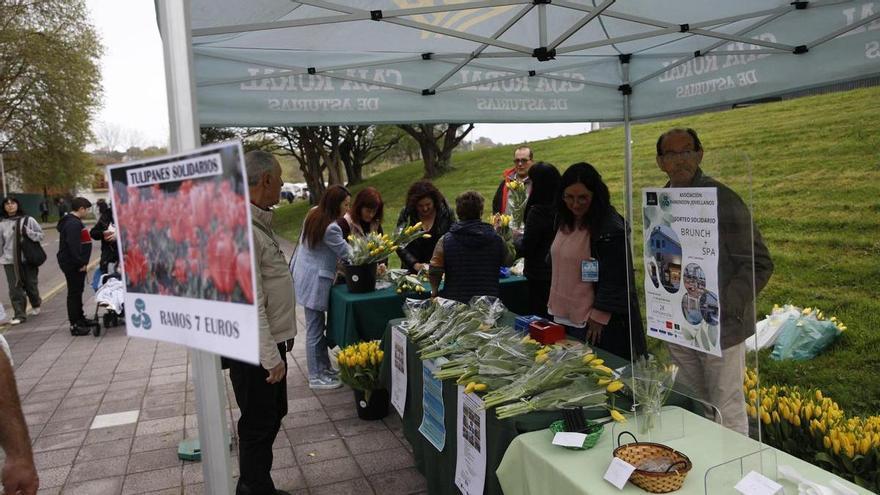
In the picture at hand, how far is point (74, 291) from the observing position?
7457 mm

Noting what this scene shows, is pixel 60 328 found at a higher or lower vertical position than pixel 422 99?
lower

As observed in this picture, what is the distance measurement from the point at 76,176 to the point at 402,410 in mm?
33302

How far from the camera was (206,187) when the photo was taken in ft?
4.01

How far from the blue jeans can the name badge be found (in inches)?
97.1

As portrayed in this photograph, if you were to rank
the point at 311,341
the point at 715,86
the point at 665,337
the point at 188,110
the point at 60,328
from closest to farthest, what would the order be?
the point at 188,110 < the point at 665,337 < the point at 715,86 < the point at 311,341 < the point at 60,328

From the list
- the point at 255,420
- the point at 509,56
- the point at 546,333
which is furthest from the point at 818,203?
the point at 255,420

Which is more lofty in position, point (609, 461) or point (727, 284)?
point (727, 284)

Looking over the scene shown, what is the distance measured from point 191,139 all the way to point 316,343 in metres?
3.59

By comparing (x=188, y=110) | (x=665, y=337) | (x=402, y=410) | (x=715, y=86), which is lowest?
(x=402, y=410)

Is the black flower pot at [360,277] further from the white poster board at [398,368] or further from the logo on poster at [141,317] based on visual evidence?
the logo on poster at [141,317]

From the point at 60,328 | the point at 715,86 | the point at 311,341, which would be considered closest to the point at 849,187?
the point at 715,86

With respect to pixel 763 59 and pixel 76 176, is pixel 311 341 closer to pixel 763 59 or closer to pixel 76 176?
pixel 763 59

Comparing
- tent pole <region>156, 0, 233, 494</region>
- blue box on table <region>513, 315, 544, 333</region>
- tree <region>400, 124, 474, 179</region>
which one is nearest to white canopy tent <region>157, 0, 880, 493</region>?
blue box on table <region>513, 315, 544, 333</region>

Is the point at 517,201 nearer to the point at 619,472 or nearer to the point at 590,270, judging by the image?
the point at 590,270
